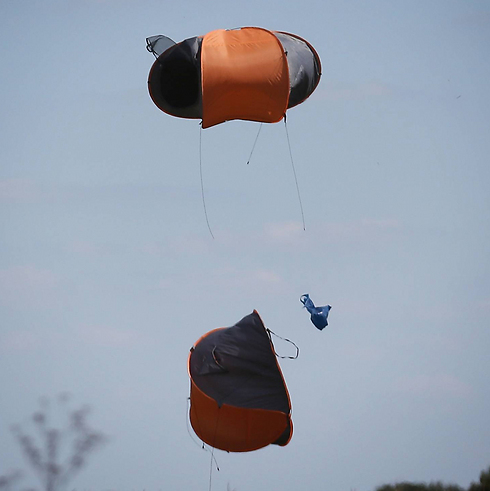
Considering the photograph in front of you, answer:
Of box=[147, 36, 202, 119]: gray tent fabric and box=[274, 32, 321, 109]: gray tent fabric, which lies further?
box=[274, 32, 321, 109]: gray tent fabric

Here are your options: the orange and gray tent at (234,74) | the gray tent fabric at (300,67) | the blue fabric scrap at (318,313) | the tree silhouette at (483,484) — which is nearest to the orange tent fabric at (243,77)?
the orange and gray tent at (234,74)

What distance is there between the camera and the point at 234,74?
1475cm

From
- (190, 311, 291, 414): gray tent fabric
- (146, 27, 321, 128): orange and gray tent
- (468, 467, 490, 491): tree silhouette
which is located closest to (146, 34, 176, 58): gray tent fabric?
(146, 27, 321, 128): orange and gray tent

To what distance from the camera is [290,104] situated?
15898mm

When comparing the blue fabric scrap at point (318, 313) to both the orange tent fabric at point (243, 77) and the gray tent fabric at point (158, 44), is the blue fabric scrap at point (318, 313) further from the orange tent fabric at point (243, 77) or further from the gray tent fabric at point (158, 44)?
the gray tent fabric at point (158, 44)

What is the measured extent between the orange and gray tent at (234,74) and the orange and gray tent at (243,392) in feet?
9.83

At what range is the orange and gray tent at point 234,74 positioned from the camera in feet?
48.6

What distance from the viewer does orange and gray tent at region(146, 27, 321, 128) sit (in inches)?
583

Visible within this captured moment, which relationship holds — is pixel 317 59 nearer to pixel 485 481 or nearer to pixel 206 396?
pixel 206 396

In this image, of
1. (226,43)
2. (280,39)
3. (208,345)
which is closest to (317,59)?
(280,39)

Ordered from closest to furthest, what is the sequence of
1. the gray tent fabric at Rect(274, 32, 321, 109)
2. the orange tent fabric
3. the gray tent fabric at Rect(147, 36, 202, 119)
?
the orange tent fabric < the gray tent fabric at Rect(147, 36, 202, 119) < the gray tent fabric at Rect(274, 32, 321, 109)

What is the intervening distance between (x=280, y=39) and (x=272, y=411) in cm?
551

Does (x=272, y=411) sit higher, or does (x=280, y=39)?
(x=280, y=39)

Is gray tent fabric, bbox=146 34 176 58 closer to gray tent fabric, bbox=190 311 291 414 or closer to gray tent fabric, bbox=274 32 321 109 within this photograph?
gray tent fabric, bbox=274 32 321 109
